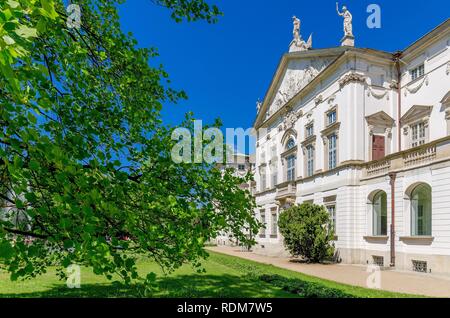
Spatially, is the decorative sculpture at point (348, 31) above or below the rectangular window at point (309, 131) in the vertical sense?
above

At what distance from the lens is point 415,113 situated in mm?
22766

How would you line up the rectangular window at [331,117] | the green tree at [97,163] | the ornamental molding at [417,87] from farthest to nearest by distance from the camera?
the rectangular window at [331,117]
the ornamental molding at [417,87]
the green tree at [97,163]

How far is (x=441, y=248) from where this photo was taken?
1717 cm

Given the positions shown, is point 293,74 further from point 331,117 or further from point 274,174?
point 274,174

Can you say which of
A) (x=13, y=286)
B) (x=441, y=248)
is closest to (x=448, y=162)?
(x=441, y=248)

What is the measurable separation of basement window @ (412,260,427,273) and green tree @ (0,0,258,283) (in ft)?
46.2

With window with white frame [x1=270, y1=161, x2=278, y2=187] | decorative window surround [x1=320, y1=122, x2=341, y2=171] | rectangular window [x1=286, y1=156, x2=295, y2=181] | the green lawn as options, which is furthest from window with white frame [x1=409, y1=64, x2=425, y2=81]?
window with white frame [x1=270, y1=161, x2=278, y2=187]

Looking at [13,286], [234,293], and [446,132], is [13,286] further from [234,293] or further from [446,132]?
[446,132]

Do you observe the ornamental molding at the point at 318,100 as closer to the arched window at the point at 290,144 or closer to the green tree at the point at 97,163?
the arched window at the point at 290,144

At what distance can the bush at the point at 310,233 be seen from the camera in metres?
23.3

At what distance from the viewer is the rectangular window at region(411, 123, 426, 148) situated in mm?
22250

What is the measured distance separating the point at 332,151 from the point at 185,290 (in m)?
18.3

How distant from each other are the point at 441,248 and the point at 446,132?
6555 millimetres

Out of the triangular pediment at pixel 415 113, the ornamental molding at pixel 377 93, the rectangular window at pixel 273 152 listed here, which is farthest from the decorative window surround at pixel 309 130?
the triangular pediment at pixel 415 113
